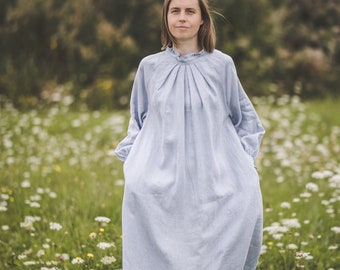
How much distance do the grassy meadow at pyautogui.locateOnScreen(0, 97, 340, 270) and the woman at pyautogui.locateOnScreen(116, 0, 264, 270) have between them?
55 centimetres

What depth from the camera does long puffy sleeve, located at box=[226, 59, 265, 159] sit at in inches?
98.8

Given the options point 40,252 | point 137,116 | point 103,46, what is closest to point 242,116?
point 137,116

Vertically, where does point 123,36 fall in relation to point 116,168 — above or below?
above

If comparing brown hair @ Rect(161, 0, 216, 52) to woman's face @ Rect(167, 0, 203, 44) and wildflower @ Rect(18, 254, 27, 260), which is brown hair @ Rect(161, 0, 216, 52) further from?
wildflower @ Rect(18, 254, 27, 260)

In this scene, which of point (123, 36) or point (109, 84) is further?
point (123, 36)

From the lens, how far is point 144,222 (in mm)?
2359

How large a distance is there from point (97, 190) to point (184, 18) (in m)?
2.08

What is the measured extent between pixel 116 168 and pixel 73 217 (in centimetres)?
138

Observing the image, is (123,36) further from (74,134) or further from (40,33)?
(74,134)

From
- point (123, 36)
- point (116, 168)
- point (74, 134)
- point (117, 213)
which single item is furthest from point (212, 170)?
point (123, 36)

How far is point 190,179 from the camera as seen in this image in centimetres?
235

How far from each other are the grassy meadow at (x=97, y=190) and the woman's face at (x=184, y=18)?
3.83ft

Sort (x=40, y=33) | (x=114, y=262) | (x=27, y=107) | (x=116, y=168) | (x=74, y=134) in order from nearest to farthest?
1. (x=114, y=262)
2. (x=116, y=168)
3. (x=74, y=134)
4. (x=27, y=107)
5. (x=40, y=33)

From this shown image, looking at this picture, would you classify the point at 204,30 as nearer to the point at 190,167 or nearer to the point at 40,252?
the point at 190,167
